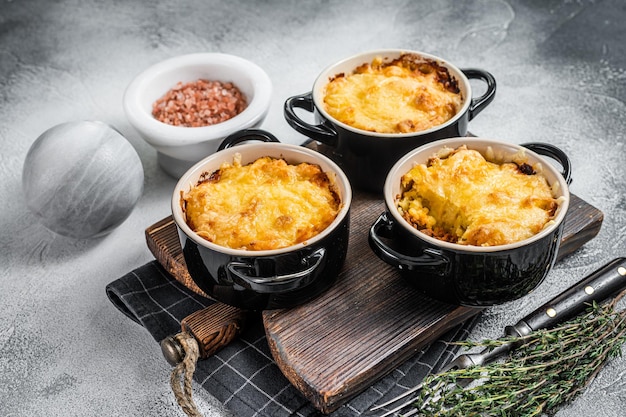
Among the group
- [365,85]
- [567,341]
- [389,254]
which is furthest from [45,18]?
[567,341]

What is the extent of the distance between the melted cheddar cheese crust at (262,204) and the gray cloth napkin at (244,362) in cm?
31

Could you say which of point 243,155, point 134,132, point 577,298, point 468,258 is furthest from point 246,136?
point 577,298

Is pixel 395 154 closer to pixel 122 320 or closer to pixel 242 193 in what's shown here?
pixel 242 193

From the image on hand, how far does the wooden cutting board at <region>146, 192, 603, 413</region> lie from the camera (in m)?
2.00

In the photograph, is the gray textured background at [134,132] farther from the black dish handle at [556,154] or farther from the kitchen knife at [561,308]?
the black dish handle at [556,154]

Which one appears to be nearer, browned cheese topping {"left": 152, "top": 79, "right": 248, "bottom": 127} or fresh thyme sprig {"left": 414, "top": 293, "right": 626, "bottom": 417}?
fresh thyme sprig {"left": 414, "top": 293, "right": 626, "bottom": 417}

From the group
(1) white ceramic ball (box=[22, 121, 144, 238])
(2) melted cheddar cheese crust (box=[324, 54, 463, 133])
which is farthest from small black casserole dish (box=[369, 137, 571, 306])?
(1) white ceramic ball (box=[22, 121, 144, 238])

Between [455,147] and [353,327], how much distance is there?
2.01 feet

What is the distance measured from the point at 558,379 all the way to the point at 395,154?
81 cm

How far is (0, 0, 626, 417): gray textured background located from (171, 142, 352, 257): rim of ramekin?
18.2 inches

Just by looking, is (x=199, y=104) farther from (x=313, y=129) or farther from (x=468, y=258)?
(x=468, y=258)

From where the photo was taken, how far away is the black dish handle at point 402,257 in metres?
2.03

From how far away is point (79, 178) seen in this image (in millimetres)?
2559

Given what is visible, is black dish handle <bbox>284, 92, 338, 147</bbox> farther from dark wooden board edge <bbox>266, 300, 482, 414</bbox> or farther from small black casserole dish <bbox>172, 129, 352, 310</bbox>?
dark wooden board edge <bbox>266, 300, 482, 414</bbox>
